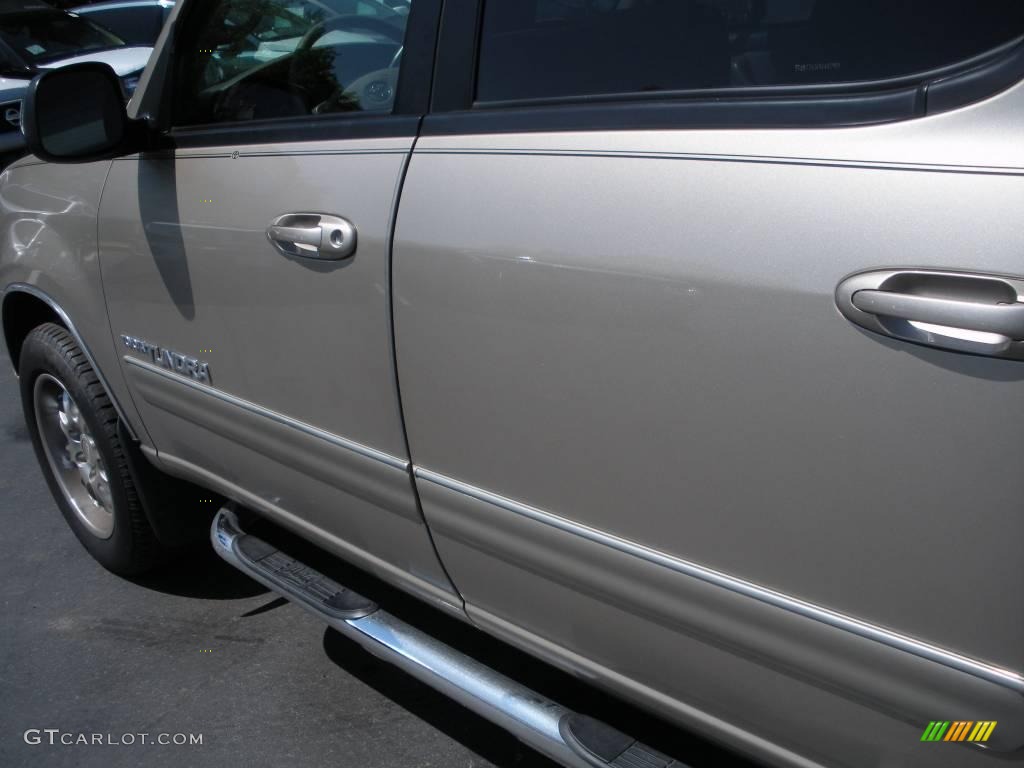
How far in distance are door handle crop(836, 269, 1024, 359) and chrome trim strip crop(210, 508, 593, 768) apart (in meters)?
0.93

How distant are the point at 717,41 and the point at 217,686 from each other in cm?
211

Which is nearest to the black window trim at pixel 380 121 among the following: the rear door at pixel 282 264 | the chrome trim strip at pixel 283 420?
the rear door at pixel 282 264

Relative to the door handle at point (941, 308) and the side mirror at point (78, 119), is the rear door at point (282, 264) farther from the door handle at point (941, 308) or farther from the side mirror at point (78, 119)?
the door handle at point (941, 308)

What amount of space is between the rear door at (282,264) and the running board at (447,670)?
0.43 ft

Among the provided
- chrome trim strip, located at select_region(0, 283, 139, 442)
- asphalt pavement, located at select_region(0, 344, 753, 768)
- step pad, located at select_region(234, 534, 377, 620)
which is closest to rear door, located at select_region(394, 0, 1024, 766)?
step pad, located at select_region(234, 534, 377, 620)

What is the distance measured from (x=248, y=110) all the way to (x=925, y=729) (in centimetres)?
187

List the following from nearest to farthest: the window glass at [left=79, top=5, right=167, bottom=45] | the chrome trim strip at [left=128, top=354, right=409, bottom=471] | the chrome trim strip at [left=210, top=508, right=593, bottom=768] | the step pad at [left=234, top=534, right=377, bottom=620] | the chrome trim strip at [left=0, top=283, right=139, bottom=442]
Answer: the chrome trim strip at [left=210, top=508, right=593, bottom=768], the chrome trim strip at [left=128, top=354, right=409, bottom=471], the step pad at [left=234, top=534, right=377, bottom=620], the chrome trim strip at [left=0, top=283, right=139, bottom=442], the window glass at [left=79, top=5, right=167, bottom=45]

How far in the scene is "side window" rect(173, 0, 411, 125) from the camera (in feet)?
6.77

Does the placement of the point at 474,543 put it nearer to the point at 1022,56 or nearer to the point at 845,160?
the point at 845,160

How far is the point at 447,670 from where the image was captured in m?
2.00

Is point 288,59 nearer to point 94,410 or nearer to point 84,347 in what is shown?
point 84,347

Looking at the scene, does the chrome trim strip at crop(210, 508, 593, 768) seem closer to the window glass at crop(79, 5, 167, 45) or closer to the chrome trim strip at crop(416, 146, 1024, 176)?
the chrome trim strip at crop(416, 146, 1024, 176)

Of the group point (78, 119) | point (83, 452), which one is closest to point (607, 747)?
point (78, 119)

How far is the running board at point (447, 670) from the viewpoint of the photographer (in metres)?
1.72
